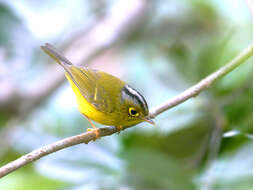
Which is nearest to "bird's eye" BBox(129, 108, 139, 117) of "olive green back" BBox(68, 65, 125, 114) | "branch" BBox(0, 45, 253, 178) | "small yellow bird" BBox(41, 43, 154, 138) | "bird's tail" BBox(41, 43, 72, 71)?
"small yellow bird" BBox(41, 43, 154, 138)

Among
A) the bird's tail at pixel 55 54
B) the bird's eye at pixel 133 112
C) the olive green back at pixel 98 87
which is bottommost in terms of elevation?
the bird's eye at pixel 133 112

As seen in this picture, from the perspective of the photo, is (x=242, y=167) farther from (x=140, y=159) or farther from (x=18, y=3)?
(x=18, y=3)

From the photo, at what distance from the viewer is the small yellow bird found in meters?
3.01

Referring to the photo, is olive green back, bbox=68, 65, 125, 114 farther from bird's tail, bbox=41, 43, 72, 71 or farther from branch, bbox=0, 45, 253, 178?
branch, bbox=0, 45, 253, 178

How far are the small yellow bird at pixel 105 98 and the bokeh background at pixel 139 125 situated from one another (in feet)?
1.06

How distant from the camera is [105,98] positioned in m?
3.31

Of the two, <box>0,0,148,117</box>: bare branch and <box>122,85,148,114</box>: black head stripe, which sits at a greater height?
<box>0,0,148,117</box>: bare branch

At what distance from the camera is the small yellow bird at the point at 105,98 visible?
3012mm

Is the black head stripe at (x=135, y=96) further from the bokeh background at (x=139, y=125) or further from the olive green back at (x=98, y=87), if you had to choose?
the bokeh background at (x=139, y=125)

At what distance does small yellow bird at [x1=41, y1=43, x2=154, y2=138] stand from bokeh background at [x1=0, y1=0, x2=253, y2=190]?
32cm

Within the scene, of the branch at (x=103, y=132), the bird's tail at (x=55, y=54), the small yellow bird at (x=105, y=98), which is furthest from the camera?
the bird's tail at (x=55, y=54)

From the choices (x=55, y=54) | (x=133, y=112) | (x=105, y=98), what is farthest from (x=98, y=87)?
(x=133, y=112)

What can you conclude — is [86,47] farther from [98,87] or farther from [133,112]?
[133,112]

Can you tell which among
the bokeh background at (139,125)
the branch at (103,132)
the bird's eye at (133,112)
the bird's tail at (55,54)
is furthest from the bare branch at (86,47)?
the branch at (103,132)
